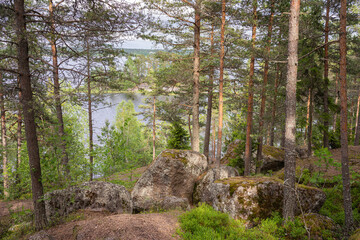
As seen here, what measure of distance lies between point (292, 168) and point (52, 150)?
6777 millimetres

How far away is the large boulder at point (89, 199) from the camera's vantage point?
628cm

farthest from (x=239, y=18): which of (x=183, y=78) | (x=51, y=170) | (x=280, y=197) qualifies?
(x=51, y=170)

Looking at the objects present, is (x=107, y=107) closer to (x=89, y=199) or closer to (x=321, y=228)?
(x=89, y=199)

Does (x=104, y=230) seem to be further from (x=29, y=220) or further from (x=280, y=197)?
(x=280, y=197)

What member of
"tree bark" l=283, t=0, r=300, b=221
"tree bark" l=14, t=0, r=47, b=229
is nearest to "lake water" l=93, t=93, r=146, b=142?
"tree bark" l=14, t=0, r=47, b=229

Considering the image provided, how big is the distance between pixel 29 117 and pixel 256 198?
22.6ft

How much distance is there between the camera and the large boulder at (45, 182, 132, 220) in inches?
247

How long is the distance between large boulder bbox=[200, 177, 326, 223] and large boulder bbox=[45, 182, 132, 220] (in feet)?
11.0

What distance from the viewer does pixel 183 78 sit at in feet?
42.7

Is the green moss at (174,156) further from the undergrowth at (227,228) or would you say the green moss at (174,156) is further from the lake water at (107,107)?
the undergrowth at (227,228)

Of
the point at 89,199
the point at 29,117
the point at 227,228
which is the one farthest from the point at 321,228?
the point at 29,117

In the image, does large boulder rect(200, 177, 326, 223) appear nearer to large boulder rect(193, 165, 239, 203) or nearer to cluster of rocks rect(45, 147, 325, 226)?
cluster of rocks rect(45, 147, 325, 226)

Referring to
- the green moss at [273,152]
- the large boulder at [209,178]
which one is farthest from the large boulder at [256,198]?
the green moss at [273,152]

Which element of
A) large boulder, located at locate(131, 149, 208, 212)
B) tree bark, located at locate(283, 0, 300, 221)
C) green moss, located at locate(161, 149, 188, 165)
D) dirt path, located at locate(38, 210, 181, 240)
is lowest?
large boulder, located at locate(131, 149, 208, 212)
